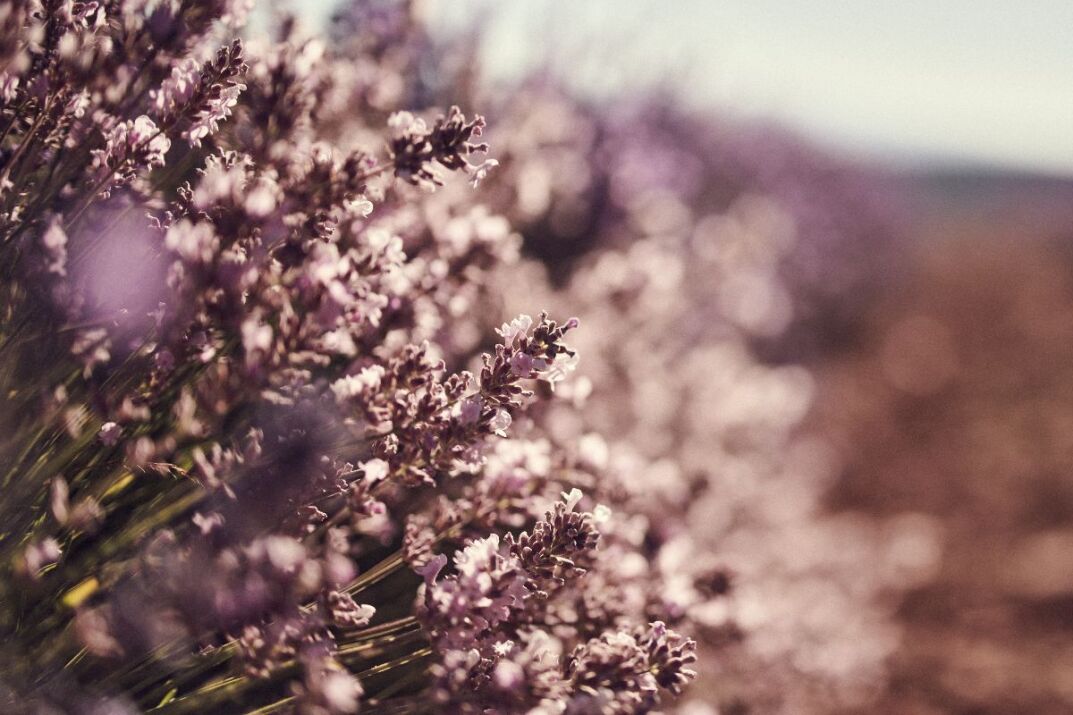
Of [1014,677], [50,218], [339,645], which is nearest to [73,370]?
[50,218]

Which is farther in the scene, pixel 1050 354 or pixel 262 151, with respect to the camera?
pixel 1050 354

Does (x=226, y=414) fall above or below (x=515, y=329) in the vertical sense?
below

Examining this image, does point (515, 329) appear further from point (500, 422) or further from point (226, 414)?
point (226, 414)

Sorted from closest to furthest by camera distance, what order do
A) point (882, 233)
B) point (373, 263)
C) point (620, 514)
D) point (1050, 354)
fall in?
point (373, 263) < point (620, 514) < point (1050, 354) < point (882, 233)

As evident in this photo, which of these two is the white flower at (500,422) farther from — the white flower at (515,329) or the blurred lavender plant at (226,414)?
the white flower at (515,329)

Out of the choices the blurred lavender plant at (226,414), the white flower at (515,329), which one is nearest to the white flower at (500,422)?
the blurred lavender plant at (226,414)

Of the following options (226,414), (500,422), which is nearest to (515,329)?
(500,422)

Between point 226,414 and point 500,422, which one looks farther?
point 226,414

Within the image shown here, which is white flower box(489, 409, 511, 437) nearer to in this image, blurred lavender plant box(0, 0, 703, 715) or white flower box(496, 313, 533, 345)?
blurred lavender plant box(0, 0, 703, 715)

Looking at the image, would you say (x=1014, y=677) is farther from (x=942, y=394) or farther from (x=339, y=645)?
(x=942, y=394)
